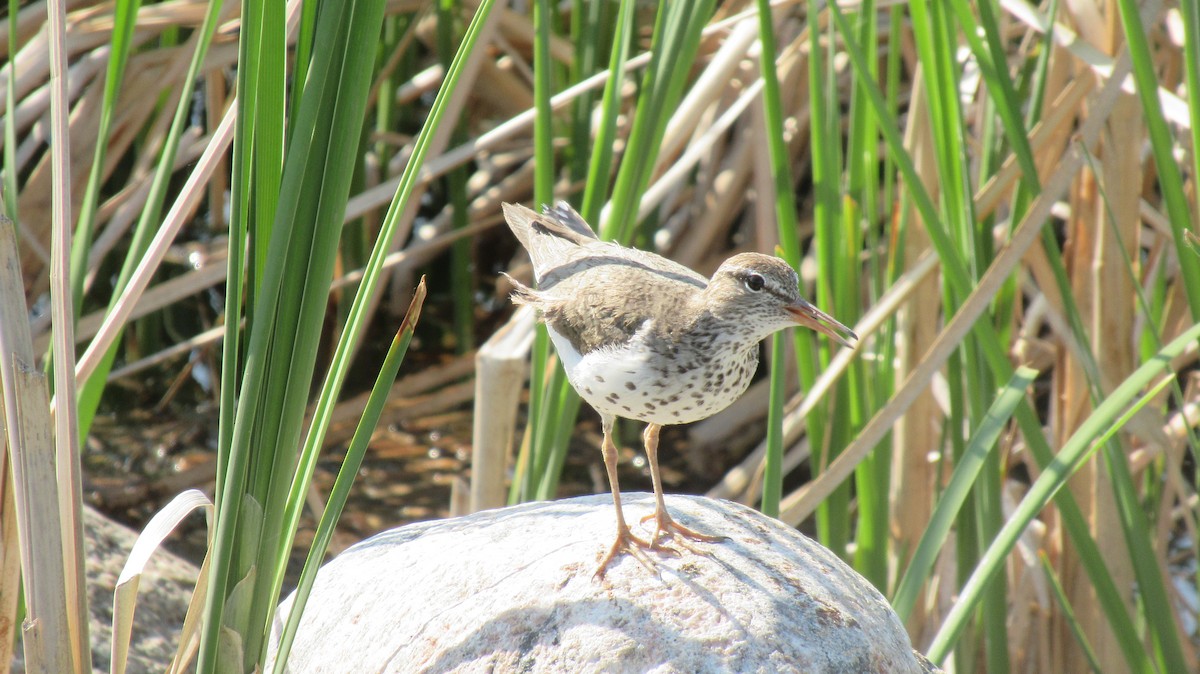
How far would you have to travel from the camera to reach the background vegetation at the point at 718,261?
202 centimetres

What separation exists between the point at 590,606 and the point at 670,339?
0.68 m

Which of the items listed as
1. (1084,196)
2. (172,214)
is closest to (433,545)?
(172,214)

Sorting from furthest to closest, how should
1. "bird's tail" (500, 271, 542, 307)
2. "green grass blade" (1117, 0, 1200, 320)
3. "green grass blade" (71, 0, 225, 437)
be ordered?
"bird's tail" (500, 271, 542, 307), "green grass blade" (1117, 0, 1200, 320), "green grass blade" (71, 0, 225, 437)

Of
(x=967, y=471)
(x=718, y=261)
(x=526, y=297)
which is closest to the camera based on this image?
(x=967, y=471)

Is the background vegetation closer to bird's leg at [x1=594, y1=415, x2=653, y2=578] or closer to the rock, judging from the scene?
the rock

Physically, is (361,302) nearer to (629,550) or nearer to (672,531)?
(629,550)

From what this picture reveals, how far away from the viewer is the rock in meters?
2.53

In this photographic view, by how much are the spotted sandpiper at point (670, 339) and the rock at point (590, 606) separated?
0.39ft

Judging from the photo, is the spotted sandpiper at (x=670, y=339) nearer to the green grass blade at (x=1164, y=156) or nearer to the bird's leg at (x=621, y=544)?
the bird's leg at (x=621, y=544)

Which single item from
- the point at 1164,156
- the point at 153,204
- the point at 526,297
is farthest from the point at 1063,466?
the point at 153,204

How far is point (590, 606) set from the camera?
261cm

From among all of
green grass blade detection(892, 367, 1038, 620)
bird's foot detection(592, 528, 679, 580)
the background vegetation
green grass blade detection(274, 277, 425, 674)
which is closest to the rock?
bird's foot detection(592, 528, 679, 580)

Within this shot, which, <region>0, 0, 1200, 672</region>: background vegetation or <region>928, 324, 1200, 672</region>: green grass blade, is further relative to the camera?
<region>928, 324, 1200, 672</region>: green grass blade

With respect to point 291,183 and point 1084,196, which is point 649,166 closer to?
point 1084,196
